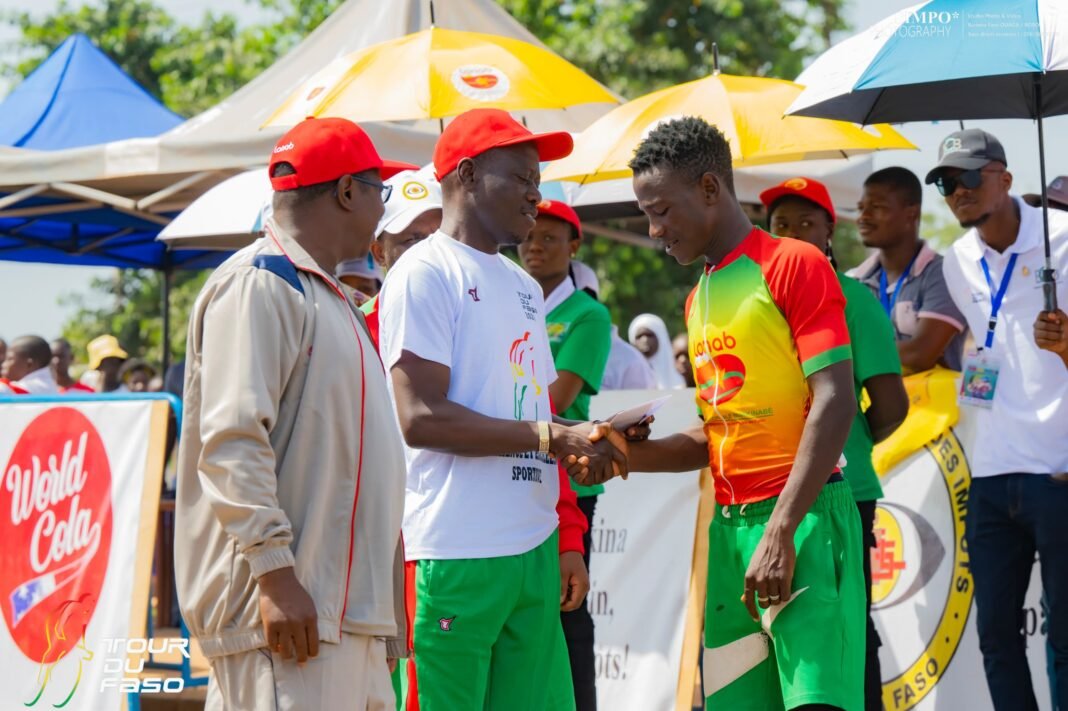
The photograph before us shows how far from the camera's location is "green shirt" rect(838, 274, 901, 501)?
520 cm

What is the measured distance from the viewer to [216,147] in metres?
8.88

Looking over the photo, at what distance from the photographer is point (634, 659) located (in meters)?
7.14

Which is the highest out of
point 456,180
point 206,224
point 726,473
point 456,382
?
point 206,224

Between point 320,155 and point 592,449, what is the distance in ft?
4.06

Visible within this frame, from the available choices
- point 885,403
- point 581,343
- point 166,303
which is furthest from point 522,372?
point 166,303

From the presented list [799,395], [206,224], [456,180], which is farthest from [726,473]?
[206,224]

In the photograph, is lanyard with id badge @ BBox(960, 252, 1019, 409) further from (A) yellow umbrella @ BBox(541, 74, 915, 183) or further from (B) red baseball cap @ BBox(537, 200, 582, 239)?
(B) red baseball cap @ BBox(537, 200, 582, 239)

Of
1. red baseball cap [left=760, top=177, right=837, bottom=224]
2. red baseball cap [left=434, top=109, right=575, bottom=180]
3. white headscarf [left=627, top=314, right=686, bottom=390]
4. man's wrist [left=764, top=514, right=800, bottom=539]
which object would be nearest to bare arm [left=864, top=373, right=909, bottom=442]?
red baseball cap [left=760, top=177, right=837, bottom=224]

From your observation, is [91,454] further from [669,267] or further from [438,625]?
[669,267]

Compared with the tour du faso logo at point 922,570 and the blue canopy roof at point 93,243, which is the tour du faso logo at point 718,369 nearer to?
the tour du faso logo at point 922,570

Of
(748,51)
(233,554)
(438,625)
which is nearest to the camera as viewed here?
(233,554)

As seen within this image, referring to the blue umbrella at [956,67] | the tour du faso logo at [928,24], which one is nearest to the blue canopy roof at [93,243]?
the blue umbrella at [956,67]

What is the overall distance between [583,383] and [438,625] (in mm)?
1839

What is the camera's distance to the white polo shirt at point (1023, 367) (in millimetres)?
5629
